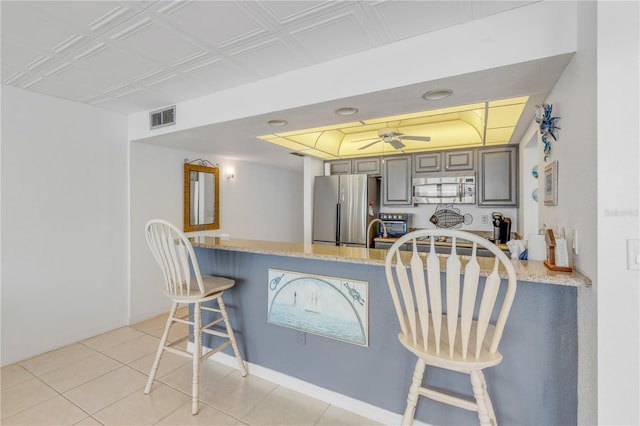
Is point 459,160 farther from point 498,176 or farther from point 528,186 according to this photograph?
point 528,186

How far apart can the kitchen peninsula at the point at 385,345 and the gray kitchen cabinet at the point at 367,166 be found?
2716 mm

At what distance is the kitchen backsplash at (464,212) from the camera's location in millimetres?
4039

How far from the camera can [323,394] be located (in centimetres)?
207

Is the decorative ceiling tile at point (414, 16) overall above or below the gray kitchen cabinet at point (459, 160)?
above

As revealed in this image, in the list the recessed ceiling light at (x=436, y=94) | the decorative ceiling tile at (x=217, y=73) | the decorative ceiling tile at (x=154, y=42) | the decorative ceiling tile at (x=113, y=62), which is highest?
the decorative ceiling tile at (x=113, y=62)

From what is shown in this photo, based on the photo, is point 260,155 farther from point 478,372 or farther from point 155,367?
point 478,372

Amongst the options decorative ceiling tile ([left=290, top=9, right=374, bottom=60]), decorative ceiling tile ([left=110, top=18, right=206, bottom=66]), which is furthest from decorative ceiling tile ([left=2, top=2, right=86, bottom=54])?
decorative ceiling tile ([left=290, top=9, right=374, bottom=60])

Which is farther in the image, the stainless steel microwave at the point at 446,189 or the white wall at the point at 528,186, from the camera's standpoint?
the stainless steel microwave at the point at 446,189

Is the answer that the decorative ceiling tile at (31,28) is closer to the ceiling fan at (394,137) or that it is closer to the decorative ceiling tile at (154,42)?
the decorative ceiling tile at (154,42)

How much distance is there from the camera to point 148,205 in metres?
3.67

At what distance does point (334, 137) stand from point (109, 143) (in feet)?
9.48

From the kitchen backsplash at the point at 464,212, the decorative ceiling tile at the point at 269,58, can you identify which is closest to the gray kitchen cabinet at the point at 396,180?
the kitchen backsplash at the point at 464,212

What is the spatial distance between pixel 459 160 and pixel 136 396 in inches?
170
